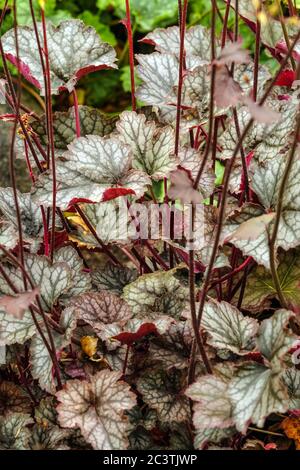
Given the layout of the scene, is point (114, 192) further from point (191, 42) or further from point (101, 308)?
point (191, 42)

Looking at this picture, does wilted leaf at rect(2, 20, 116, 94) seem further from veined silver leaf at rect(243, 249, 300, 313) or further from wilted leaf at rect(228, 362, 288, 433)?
wilted leaf at rect(228, 362, 288, 433)

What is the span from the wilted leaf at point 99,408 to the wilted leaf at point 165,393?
84 mm

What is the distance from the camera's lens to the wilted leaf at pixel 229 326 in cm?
130

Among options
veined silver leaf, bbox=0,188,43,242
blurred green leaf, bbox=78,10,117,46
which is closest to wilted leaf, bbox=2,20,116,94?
veined silver leaf, bbox=0,188,43,242

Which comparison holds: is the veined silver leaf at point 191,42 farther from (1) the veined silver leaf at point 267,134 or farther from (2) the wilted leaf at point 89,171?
(2) the wilted leaf at point 89,171

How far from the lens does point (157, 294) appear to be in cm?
149

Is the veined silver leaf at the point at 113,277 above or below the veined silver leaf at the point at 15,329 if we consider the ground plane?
below

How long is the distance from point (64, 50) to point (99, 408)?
0.89 m

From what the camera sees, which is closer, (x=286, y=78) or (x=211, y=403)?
(x=211, y=403)

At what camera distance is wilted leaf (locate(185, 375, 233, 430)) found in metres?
1.17

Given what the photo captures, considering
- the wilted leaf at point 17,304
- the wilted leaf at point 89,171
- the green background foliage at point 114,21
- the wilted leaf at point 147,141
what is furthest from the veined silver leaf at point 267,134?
the green background foliage at point 114,21

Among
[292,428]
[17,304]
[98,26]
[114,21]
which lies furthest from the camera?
[114,21]

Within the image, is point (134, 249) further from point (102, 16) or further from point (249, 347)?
point (102, 16)

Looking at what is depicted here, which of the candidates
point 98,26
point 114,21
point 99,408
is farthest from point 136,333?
point 114,21
